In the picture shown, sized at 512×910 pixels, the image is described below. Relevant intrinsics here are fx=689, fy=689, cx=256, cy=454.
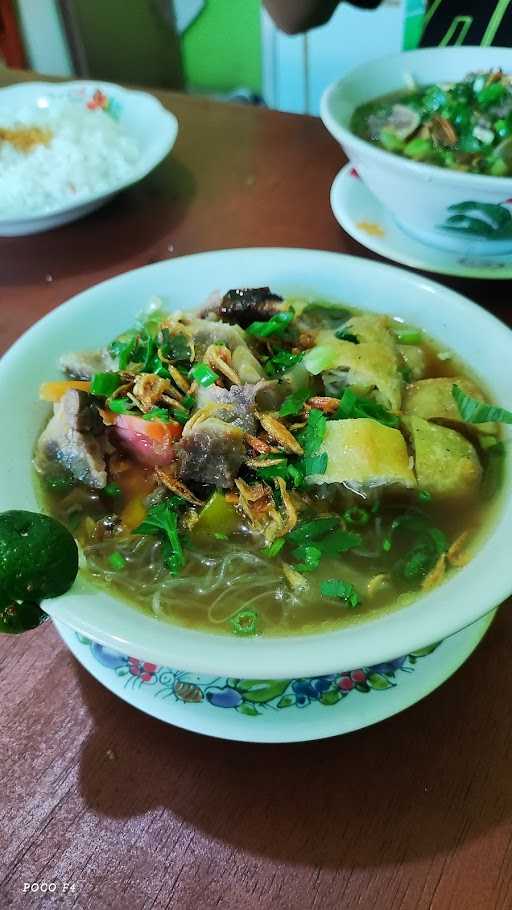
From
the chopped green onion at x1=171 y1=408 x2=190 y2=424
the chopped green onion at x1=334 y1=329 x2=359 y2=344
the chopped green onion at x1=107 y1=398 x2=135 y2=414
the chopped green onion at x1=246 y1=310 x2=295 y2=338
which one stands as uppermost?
the chopped green onion at x1=246 y1=310 x2=295 y2=338

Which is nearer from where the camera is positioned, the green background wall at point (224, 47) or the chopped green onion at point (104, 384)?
the chopped green onion at point (104, 384)

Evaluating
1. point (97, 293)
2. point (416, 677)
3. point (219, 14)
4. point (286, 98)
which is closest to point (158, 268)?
point (97, 293)

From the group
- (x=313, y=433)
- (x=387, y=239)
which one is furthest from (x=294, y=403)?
(x=387, y=239)

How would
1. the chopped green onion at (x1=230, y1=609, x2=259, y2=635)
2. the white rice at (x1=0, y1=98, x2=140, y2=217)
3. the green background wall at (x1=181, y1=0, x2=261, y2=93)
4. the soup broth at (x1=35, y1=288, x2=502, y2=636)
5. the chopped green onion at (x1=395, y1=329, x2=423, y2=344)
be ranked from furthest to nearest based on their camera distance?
the green background wall at (x1=181, y1=0, x2=261, y2=93)
the white rice at (x1=0, y1=98, x2=140, y2=217)
the chopped green onion at (x1=395, y1=329, x2=423, y2=344)
the soup broth at (x1=35, y1=288, x2=502, y2=636)
the chopped green onion at (x1=230, y1=609, x2=259, y2=635)

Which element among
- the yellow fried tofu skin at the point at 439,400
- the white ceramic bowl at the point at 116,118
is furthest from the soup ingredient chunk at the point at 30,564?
the white ceramic bowl at the point at 116,118

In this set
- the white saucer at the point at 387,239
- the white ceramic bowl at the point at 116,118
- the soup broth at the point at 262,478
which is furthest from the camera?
the white ceramic bowl at the point at 116,118

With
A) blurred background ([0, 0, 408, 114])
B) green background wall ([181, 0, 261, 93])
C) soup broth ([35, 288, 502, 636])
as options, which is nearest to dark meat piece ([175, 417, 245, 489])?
soup broth ([35, 288, 502, 636])

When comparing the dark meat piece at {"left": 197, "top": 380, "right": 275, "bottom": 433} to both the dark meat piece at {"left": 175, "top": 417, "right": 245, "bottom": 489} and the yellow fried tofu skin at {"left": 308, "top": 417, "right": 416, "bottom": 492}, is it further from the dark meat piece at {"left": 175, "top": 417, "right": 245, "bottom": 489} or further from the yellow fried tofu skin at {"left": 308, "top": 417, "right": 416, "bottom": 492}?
the yellow fried tofu skin at {"left": 308, "top": 417, "right": 416, "bottom": 492}

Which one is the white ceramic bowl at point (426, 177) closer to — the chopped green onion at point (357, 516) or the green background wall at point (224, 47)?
the chopped green onion at point (357, 516)
